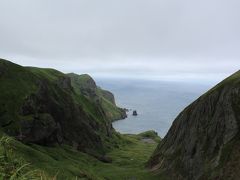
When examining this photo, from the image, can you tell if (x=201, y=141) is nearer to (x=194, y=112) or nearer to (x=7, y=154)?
(x=194, y=112)

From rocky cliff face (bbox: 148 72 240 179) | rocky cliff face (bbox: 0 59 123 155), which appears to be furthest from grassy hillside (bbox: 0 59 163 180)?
rocky cliff face (bbox: 148 72 240 179)

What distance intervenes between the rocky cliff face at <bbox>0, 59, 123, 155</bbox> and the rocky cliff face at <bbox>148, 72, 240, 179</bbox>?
33.8 m

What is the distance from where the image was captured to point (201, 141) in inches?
3081

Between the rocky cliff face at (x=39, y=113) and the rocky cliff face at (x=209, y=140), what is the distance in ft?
111

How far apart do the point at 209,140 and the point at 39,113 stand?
5288 cm

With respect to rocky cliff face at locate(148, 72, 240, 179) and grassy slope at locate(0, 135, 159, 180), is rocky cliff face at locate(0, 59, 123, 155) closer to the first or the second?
grassy slope at locate(0, 135, 159, 180)

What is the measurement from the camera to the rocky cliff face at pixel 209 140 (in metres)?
67.3

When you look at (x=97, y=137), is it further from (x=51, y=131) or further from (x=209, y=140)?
(x=209, y=140)

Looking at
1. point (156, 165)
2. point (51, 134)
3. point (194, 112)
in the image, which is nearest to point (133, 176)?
point (156, 165)

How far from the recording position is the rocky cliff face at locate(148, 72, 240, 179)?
67312mm

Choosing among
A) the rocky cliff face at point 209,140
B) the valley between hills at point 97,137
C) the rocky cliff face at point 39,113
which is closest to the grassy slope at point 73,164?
the valley between hills at point 97,137

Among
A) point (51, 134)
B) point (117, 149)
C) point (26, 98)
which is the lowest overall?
point (117, 149)

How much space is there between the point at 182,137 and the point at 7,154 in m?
76.9

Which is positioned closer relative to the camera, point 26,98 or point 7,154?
point 7,154
